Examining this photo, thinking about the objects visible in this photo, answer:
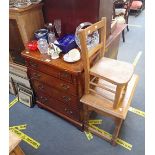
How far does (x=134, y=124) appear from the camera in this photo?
6.33ft

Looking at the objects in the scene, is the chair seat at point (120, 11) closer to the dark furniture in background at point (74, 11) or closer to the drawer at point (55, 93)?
the dark furniture in background at point (74, 11)

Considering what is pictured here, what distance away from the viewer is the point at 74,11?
5.36 feet

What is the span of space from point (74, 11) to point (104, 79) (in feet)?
2.32

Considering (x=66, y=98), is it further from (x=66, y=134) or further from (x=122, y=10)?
(x=122, y=10)

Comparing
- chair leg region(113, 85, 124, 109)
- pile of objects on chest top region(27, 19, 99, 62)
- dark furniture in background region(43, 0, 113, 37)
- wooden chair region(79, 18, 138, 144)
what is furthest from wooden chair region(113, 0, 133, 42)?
chair leg region(113, 85, 124, 109)

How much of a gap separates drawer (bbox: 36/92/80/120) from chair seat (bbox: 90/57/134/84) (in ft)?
1.70

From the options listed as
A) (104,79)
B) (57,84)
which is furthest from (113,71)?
(57,84)

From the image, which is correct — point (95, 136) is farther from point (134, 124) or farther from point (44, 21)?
point (44, 21)

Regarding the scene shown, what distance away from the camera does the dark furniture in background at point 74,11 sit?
60.2 inches

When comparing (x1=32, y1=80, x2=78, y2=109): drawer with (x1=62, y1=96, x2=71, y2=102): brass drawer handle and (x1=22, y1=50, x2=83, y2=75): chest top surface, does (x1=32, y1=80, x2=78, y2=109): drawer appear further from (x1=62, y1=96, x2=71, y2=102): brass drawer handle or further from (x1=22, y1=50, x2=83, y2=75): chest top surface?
(x1=22, y1=50, x2=83, y2=75): chest top surface

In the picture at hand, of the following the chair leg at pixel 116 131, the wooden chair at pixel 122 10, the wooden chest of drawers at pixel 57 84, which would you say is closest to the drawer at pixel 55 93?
the wooden chest of drawers at pixel 57 84

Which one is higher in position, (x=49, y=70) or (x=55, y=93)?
(x=49, y=70)

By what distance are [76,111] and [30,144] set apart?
58 centimetres
